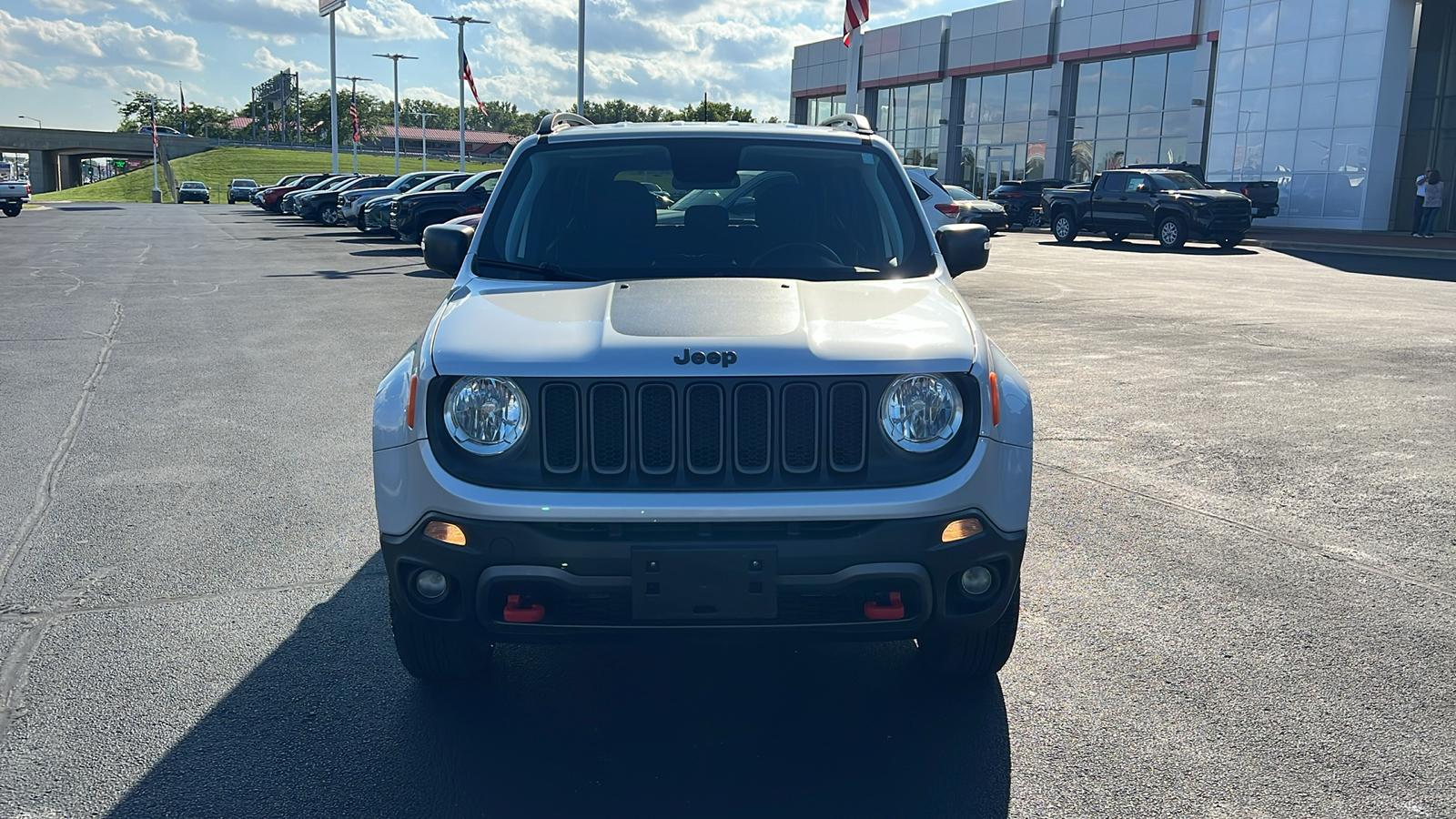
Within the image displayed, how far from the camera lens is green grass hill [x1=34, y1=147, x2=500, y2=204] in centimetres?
9656

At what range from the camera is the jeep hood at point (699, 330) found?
120 inches

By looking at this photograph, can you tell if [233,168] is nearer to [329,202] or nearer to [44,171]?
[44,171]

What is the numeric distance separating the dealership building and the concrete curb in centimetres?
724

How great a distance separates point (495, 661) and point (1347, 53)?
3711 cm

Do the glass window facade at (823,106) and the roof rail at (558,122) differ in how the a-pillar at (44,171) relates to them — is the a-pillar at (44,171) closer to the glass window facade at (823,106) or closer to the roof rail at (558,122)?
the glass window facade at (823,106)

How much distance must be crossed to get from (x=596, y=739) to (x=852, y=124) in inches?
117

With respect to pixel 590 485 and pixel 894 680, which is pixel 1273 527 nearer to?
pixel 894 680

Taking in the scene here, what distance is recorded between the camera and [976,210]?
93.1 ft

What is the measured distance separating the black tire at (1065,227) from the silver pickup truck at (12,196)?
38.4 m

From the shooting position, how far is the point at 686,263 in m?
4.06

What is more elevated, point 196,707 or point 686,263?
point 686,263

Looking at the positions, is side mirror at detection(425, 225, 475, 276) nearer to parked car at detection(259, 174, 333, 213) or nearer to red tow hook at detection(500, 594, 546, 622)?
red tow hook at detection(500, 594, 546, 622)

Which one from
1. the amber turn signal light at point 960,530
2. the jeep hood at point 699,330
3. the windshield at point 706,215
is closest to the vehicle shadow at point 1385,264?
the windshield at point 706,215

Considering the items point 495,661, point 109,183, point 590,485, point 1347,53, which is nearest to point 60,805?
point 495,661
